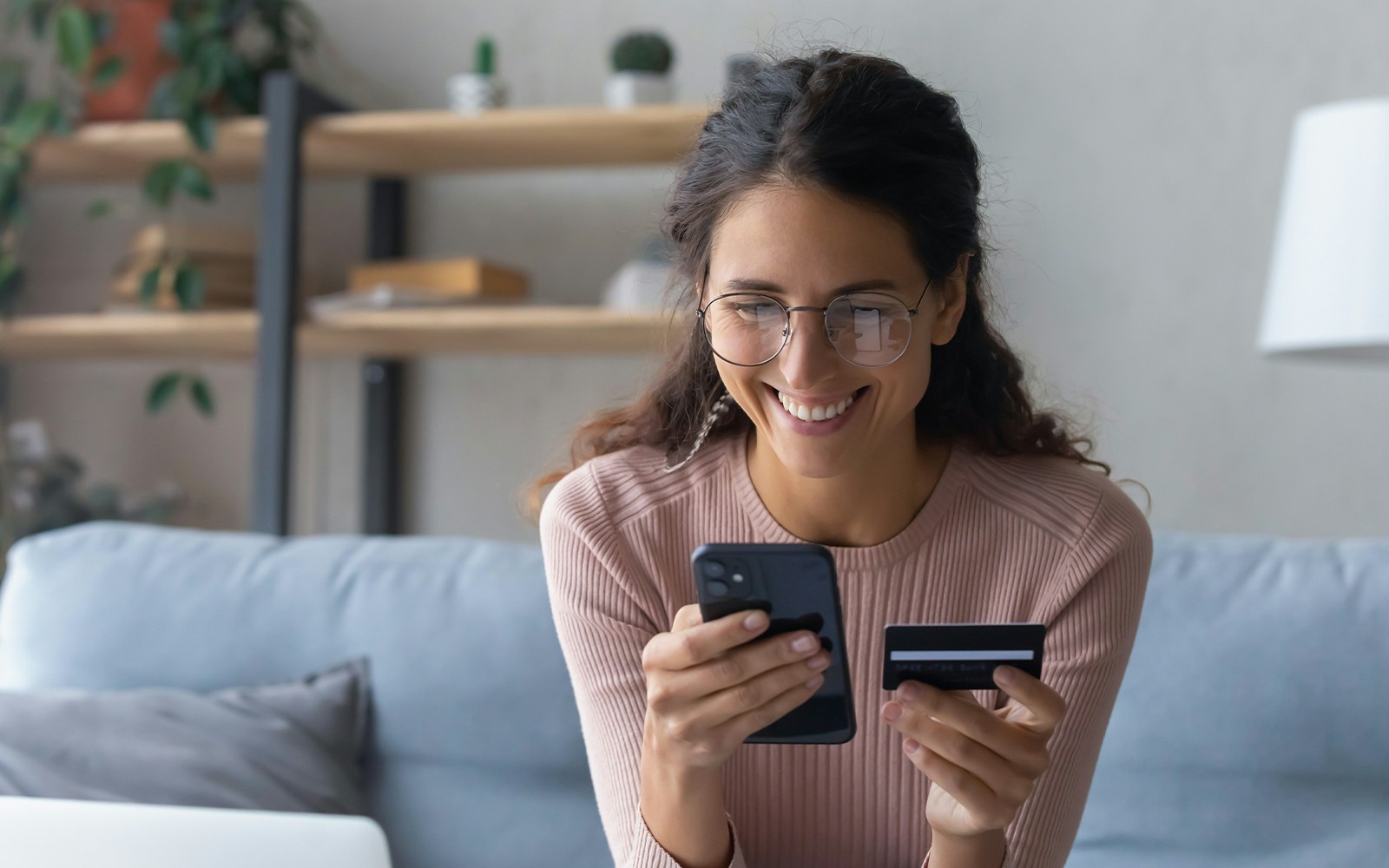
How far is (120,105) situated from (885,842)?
74.6 inches

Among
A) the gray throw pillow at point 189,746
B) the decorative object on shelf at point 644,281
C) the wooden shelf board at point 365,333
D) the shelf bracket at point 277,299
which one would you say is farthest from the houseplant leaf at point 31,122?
the gray throw pillow at point 189,746

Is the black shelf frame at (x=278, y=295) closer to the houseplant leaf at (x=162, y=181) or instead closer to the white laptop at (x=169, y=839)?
the houseplant leaf at (x=162, y=181)

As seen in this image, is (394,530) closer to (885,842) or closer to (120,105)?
(120,105)

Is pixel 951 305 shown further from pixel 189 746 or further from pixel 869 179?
pixel 189 746

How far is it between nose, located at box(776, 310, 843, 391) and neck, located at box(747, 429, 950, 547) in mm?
187

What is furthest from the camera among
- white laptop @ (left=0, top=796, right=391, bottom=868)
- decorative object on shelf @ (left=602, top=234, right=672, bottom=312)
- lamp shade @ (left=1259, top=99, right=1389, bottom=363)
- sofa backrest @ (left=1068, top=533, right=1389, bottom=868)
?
decorative object on shelf @ (left=602, top=234, right=672, bottom=312)

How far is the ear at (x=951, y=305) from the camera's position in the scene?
1.00 metres

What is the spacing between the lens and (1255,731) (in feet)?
4.33

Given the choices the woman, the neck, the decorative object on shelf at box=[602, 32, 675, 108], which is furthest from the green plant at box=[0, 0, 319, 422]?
the neck

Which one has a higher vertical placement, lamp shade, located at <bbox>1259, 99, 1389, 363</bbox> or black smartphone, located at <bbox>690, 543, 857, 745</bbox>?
lamp shade, located at <bbox>1259, 99, 1389, 363</bbox>

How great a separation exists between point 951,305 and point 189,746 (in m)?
0.91

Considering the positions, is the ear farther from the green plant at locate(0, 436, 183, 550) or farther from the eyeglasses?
the green plant at locate(0, 436, 183, 550)

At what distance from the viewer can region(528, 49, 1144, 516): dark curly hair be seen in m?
0.93

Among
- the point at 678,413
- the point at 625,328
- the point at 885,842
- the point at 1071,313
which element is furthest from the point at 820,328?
the point at 1071,313
